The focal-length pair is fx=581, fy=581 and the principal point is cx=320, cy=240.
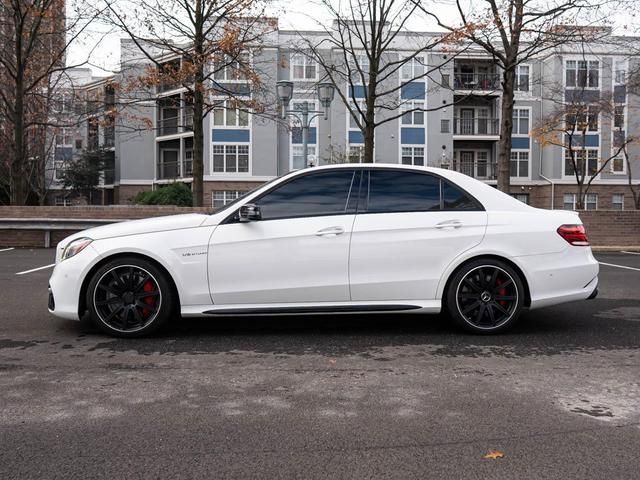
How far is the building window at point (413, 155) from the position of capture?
3953 cm

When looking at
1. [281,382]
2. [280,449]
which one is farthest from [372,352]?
[280,449]

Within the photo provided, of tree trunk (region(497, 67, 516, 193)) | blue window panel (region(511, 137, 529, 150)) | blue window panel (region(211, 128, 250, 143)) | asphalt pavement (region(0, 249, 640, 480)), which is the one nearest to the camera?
asphalt pavement (region(0, 249, 640, 480))

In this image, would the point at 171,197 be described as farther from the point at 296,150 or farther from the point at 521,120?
the point at 521,120

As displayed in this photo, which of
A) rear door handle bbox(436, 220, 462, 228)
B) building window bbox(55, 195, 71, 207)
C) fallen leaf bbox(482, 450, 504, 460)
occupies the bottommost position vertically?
fallen leaf bbox(482, 450, 504, 460)

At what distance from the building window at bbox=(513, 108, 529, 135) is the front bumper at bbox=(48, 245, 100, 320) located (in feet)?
135

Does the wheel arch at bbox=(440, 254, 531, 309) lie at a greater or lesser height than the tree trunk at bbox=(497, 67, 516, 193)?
lesser

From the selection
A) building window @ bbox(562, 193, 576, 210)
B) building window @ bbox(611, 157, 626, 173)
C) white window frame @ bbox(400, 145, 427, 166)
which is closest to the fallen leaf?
white window frame @ bbox(400, 145, 427, 166)

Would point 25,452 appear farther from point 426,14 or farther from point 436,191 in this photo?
point 426,14

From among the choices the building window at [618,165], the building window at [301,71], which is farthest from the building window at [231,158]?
the building window at [618,165]

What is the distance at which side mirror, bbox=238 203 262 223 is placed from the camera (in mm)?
5117

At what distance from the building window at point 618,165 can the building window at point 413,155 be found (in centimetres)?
1449

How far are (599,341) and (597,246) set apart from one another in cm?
→ 1436

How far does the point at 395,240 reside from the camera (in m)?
5.26

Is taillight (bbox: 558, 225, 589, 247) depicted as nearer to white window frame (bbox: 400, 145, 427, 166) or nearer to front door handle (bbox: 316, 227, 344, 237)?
front door handle (bbox: 316, 227, 344, 237)
